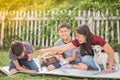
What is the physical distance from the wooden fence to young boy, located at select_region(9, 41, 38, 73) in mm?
4264

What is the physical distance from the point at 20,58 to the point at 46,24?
15.9 feet

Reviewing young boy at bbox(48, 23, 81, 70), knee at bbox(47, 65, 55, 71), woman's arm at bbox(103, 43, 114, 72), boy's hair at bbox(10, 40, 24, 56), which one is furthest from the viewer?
young boy at bbox(48, 23, 81, 70)

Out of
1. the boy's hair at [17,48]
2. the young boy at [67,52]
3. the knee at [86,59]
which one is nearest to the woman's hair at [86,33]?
the knee at [86,59]

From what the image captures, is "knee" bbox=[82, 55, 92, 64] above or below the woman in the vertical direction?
below

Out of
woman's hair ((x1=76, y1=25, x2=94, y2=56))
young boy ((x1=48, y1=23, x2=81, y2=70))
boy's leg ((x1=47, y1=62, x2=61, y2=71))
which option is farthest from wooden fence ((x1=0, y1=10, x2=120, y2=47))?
woman's hair ((x1=76, y1=25, x2=94, y2=56))

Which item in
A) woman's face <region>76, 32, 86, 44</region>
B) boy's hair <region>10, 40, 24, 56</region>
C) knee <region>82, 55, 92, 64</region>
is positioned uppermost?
woman's face <region>76, 32, 86, 44</region>

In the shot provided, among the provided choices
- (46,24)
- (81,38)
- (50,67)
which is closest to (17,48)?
(50,67)

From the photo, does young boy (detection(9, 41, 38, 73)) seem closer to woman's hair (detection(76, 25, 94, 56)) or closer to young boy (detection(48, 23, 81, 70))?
→ young boy (detection(48, 23, 81, 70))

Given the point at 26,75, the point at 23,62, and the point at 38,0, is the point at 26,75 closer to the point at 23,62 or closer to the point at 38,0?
the point at 23,62

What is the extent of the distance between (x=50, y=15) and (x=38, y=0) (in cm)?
280

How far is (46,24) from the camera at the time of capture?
1004 centimetres

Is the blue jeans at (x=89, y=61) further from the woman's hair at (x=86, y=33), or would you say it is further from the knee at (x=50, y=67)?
the knee at (x=50, y=67)

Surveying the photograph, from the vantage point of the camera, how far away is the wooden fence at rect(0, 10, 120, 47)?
9188mm

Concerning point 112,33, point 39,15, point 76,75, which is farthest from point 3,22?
point 76,75
